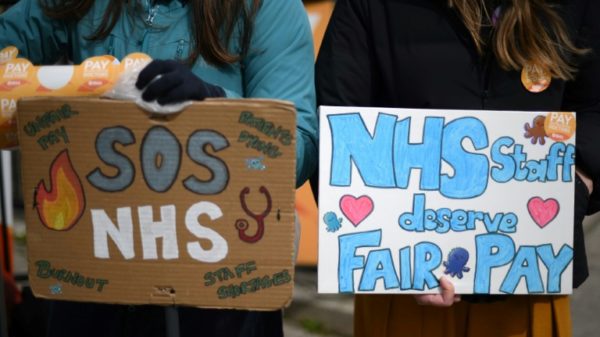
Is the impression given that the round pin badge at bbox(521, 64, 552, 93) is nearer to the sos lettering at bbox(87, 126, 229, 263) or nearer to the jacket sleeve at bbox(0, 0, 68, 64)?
the sos lettering at bbox(87, 126, 229, 263)

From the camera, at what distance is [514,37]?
181cm

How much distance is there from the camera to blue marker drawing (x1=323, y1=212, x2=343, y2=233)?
1.71m

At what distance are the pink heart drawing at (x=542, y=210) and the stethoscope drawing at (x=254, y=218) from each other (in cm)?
68

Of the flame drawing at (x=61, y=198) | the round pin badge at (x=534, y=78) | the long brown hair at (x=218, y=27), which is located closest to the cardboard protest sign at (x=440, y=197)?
the round pin badge at (x=534, y=78)

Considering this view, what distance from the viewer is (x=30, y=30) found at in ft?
5.70

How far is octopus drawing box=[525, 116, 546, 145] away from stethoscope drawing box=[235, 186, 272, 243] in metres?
0.67

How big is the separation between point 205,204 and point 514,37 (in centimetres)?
87

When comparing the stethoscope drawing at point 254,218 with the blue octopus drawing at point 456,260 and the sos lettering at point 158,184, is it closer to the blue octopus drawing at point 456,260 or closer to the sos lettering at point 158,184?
the sos lettering at point 158,184

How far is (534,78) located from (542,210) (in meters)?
0.32

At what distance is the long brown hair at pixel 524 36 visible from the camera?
1.80 meters

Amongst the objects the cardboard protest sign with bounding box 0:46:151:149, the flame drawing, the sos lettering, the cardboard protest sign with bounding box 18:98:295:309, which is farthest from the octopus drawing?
the flame drawing

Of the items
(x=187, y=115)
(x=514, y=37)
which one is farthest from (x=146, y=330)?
(x=514, y=37)

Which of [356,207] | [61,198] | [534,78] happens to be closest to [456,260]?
[356,207]

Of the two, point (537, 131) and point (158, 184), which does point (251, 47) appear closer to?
point (158, 184)
